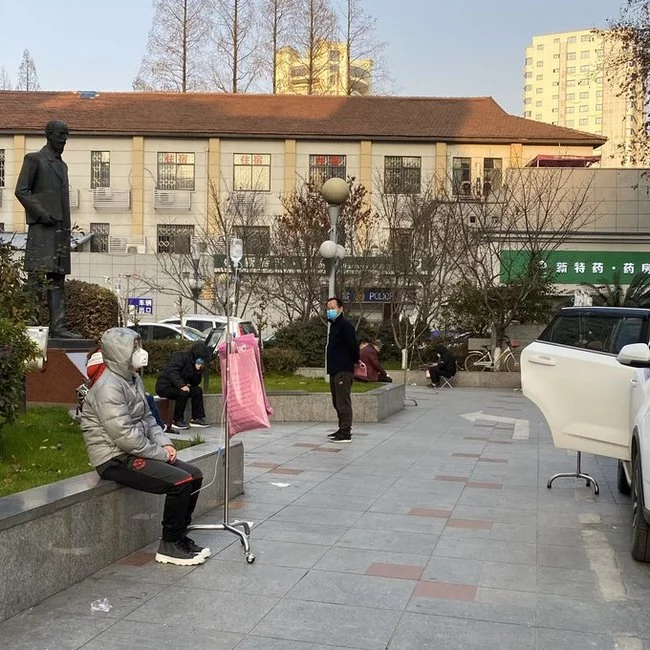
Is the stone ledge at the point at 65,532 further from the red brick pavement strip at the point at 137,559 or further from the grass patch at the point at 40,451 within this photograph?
the grass patch at the point at 40,451

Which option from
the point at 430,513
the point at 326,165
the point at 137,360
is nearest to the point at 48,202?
the point at 137,360

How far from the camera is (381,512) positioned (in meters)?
6.77

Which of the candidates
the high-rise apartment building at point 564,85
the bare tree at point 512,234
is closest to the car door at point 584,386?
the bare tree at point 512,234

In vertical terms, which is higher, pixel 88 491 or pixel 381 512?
pixel 88 491

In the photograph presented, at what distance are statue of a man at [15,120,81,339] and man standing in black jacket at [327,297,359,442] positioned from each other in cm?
358

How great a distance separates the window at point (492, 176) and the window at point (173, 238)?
1318 cm

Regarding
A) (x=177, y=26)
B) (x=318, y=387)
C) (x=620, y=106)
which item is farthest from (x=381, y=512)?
(x=620, y=106)

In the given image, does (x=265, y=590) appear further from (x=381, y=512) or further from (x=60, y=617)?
(x=381, y=512)

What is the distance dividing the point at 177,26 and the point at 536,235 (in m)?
27.3

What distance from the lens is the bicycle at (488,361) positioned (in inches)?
918

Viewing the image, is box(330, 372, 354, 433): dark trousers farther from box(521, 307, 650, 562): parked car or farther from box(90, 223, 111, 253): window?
box(90, 223, 111, 253): window

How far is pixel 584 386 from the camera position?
22.1 ft

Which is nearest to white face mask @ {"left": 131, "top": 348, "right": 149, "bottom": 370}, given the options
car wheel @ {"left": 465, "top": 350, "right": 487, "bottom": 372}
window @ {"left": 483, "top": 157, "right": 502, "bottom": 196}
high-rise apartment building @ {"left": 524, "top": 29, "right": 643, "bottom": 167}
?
car wheel @ {"left": 465, "top": 350, "right": 487, "bottom": 372}

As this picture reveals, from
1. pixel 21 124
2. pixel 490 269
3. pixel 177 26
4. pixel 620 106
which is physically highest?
pixel 620 106
